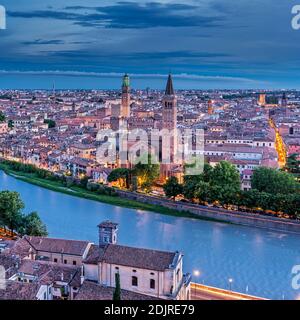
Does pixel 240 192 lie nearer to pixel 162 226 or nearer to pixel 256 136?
pixel 162 226

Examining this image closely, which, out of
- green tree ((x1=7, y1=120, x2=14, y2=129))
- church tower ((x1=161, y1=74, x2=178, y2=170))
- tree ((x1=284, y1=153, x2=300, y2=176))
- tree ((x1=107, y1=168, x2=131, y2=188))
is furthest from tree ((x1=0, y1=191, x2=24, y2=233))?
green tree ((x1=7, y1=120, x2=14, y2=129))

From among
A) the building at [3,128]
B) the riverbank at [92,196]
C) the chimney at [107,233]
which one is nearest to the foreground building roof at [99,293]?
the chimney at [107,233]

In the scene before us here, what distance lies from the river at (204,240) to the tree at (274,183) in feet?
2.56

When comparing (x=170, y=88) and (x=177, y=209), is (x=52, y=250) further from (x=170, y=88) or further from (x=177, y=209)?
(x=170, y=88)

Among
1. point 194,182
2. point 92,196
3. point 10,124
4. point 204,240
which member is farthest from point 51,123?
point 204,240

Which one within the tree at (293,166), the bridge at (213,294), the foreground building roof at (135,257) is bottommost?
the bridge at (213,294)

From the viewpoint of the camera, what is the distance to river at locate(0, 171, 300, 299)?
3.63 m

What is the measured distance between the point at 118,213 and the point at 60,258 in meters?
2.32

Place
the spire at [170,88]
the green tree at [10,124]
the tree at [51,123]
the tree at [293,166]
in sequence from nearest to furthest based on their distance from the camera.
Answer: the spire at [170,88]
the tree at [293,166]
the green tree at [10,124]
the tree at [51,123]

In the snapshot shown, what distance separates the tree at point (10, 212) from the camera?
4348mm

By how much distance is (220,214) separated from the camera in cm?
541

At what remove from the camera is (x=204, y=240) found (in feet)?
15.3

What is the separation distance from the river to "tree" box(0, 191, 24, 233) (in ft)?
1.63

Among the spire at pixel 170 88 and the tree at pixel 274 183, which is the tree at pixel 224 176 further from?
the spire at pixel 170 88
